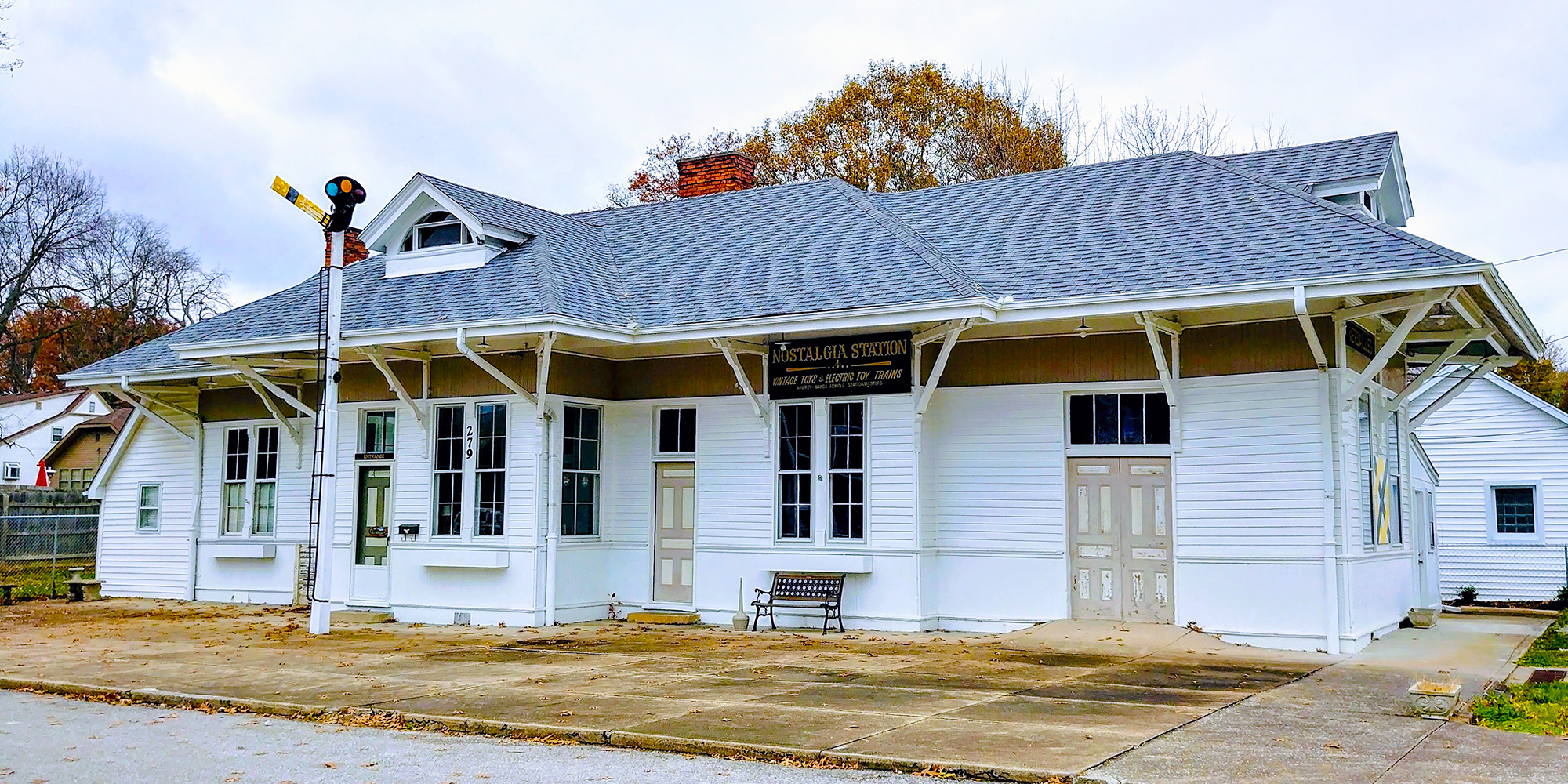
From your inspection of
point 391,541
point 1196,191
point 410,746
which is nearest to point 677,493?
point 391,541

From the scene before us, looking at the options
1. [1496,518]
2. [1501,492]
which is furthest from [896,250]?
[1501,492]

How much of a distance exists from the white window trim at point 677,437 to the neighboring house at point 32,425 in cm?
4743

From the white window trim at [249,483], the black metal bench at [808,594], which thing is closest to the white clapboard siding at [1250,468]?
the black metal bench at [808,594]

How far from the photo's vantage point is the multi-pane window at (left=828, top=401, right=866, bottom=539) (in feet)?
53.2

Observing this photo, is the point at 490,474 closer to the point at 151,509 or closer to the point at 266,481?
the point at 266,481

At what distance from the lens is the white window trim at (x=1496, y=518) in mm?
26188

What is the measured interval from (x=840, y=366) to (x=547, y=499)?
415 cm

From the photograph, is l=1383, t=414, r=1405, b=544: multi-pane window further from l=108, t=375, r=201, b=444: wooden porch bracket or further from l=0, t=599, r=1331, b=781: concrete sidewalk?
l=108, t=375, r=201, b=444: wooden porch bracket

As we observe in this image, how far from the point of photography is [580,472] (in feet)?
57.5

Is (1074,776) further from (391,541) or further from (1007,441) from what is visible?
(391,541)

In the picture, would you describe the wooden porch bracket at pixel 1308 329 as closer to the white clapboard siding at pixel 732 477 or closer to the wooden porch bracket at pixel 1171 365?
the wooden porch bracket at pixel 1171 365

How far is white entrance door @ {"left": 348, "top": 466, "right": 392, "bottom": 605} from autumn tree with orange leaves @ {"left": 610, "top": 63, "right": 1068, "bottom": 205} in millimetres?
18700

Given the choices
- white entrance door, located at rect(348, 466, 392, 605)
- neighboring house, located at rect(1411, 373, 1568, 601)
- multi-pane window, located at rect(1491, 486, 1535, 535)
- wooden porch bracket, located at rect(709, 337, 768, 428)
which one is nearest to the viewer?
wooden porch bracket, located at rect(709, 337, 768, 428)

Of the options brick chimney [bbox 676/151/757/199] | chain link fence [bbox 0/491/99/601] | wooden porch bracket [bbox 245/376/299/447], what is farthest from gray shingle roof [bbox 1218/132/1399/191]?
chain link fence [bbox 0/491/99/601]
